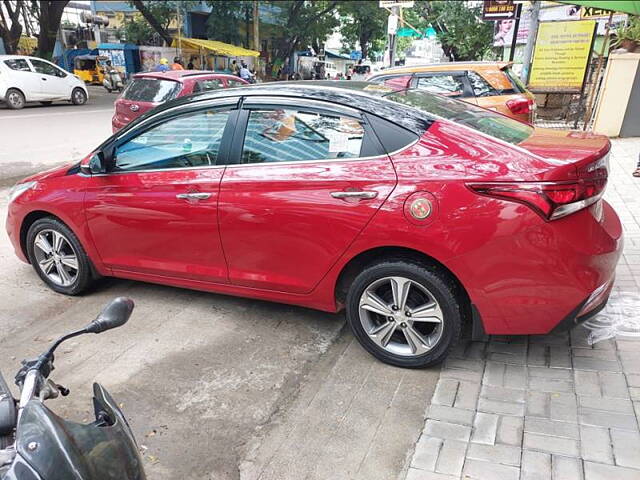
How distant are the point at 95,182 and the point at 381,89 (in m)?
2.20

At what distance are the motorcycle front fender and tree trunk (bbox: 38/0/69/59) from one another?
88.2ft

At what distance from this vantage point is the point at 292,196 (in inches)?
120

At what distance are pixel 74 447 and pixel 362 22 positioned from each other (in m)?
43.1

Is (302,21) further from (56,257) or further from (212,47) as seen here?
(56,257)

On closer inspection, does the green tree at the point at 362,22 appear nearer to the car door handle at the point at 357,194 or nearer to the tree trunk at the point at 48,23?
the tree trunk at the point at 48,23

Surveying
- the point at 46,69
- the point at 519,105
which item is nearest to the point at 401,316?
the point at 519,105

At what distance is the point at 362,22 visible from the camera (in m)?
40.3

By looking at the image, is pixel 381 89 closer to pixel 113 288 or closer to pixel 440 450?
pixel 440 450

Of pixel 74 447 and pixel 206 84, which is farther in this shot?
pixel 206 84

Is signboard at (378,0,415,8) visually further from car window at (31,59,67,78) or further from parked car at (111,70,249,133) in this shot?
car window at (31,59,67,78)

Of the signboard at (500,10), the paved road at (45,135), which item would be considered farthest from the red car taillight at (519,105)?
the signboard at (500,10)

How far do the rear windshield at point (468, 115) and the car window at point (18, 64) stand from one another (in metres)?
17.4

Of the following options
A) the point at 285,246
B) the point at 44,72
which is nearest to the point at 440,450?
the point at 285,246

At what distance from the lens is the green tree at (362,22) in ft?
117
